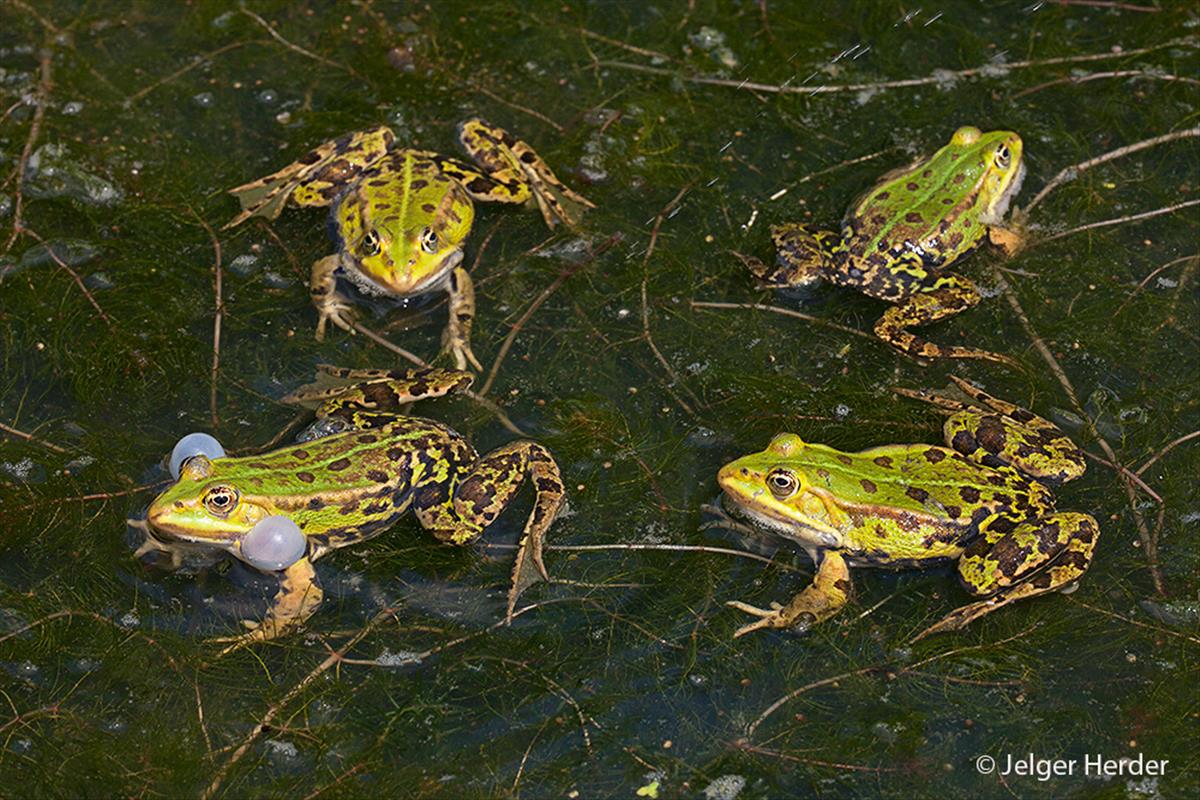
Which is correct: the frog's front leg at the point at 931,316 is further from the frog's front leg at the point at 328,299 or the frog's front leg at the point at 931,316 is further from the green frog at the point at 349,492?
the frog's front leg at the point at 328,299

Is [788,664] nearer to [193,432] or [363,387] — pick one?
[363,387]

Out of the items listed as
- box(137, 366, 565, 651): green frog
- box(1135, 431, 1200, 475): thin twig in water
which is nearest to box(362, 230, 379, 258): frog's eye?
box(137, 366, 565, 651): green frog

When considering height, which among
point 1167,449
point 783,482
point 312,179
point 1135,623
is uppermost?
point 312,179

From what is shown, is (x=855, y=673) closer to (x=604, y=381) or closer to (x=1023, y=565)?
(x=1023, y=565)

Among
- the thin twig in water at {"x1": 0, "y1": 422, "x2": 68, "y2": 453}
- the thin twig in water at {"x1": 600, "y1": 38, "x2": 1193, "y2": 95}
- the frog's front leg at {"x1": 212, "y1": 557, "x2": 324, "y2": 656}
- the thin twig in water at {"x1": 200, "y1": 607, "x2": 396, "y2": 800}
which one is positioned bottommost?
the thin twig in water at {"x1": 200, "y1": 607, "x2": 396, "y2": 800}

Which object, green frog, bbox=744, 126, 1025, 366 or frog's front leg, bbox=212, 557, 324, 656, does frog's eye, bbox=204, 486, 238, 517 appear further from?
green frog, bbox=744, 126, 1025, 366

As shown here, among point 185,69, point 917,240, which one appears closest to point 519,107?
point 185,69
